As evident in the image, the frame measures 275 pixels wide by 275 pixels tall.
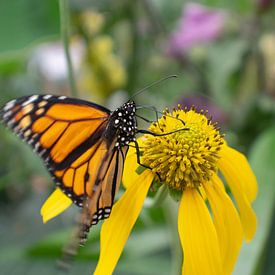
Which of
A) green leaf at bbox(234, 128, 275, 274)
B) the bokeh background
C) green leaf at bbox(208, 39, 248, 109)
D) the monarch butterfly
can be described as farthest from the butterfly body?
green leaf at bbox(208, 39, 248, 109)

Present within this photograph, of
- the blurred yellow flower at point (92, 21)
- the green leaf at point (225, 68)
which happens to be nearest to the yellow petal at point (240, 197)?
the green leaf at point (225, 68)

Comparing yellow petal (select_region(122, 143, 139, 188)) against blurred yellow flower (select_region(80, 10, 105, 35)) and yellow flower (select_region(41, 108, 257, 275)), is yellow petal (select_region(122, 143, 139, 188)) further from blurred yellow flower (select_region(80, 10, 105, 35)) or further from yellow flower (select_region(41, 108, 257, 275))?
blurred yellow flower (select_region(80, 10, 105, 35))

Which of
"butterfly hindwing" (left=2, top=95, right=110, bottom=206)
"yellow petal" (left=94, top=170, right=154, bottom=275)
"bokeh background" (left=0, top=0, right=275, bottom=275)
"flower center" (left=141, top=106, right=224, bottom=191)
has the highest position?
"bokeh background" (left=0, top=0, right=275, bottom=275)

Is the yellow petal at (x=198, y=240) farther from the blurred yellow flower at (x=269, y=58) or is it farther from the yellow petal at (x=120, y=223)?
the blurred yellow flower at (x=269, y=58)

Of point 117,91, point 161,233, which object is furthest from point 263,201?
point 117,91

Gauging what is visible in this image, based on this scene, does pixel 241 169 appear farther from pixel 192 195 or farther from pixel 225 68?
pixel 225 68

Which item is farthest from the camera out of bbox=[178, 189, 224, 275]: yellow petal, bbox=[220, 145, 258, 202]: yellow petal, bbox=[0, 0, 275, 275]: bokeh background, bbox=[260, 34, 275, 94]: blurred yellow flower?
bbox=[260, 34, 275, 94]: blurred yellow flower

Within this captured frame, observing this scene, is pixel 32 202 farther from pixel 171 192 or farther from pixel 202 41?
pixel 171 192
